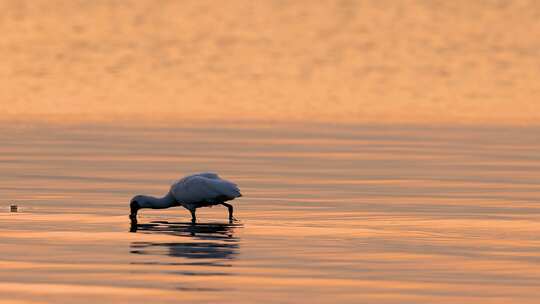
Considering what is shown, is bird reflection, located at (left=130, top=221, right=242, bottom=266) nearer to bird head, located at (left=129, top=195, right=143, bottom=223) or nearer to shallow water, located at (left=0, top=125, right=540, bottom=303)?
shallow water, located at (left=0, top=125, right=540, bottom=303)

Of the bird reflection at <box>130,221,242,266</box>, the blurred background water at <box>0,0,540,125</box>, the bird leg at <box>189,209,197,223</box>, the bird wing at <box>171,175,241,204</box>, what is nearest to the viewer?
the bird reflection at <box>130,221,242,266</box>

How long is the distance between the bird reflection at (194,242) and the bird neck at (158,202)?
268mm

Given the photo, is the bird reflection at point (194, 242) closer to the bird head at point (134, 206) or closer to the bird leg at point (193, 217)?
the bird leg at point (193, 217)

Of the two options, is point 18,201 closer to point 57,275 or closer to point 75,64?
point 57,275

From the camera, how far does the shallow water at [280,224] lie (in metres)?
23.7

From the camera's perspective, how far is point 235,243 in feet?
92.1

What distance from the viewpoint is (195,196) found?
30.9 m

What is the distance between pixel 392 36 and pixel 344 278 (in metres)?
75.1

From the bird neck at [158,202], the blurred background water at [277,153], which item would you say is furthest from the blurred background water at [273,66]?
the bird neck at [158,202]

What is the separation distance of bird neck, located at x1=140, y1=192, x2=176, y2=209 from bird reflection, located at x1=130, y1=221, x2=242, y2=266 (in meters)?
0.27

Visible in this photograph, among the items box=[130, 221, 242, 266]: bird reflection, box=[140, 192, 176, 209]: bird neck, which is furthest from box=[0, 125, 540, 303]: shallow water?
box=[140, 192, 176, 209]: bird neck

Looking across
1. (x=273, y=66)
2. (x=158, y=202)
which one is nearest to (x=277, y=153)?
(x=158, y=202)

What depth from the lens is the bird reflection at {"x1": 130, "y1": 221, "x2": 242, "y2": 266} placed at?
26.9 metres

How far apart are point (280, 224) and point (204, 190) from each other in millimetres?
1237
